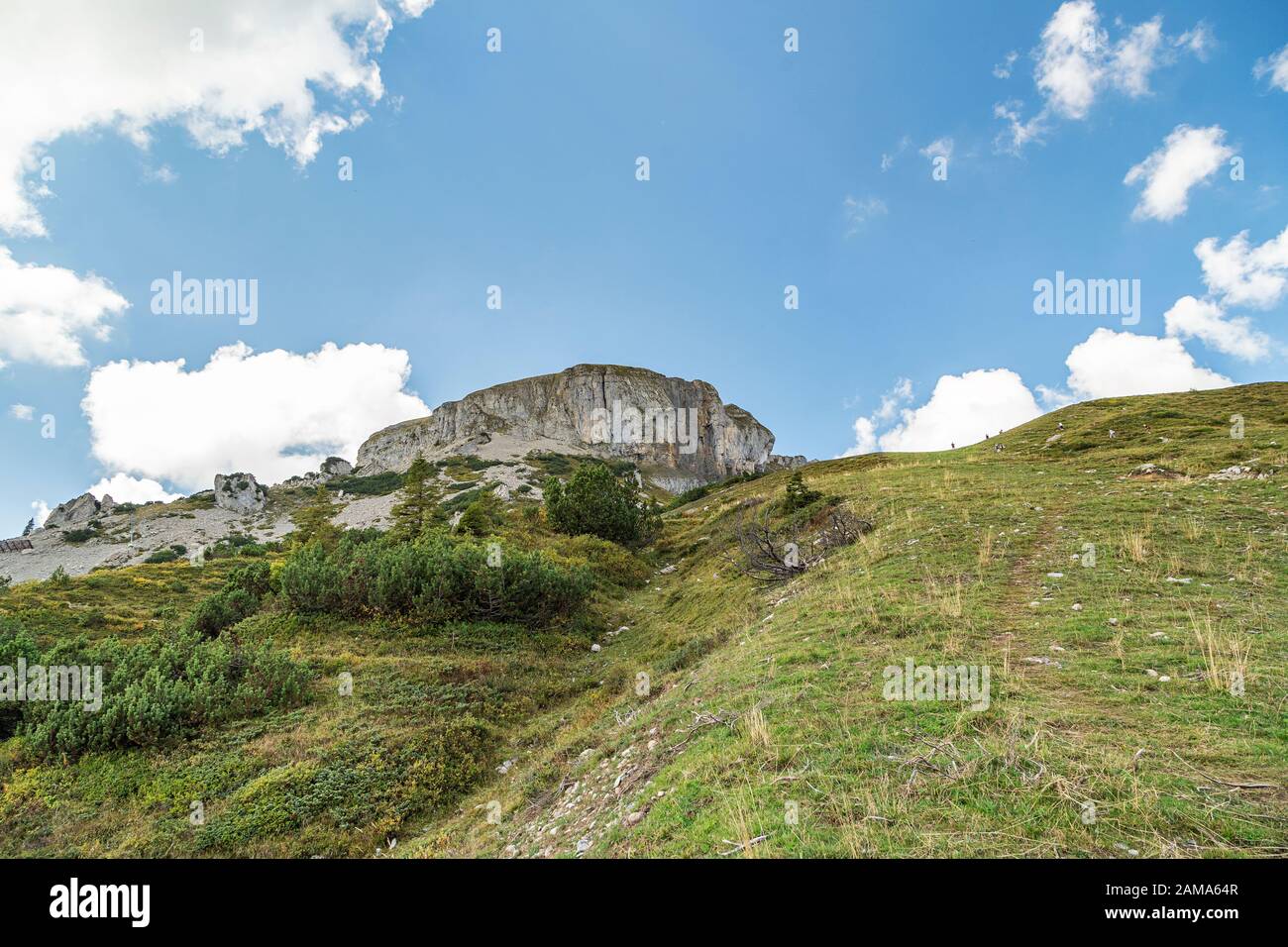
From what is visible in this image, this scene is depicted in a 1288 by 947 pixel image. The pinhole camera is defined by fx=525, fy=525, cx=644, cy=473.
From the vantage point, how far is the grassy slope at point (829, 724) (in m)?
3.93

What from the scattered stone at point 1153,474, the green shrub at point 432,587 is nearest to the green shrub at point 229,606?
the green shrub at point 432,587

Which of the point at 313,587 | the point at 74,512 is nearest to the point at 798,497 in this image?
the point at 313,587

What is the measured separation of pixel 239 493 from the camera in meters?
102

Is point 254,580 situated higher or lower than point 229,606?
higher

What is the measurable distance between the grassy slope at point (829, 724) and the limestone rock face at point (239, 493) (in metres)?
106

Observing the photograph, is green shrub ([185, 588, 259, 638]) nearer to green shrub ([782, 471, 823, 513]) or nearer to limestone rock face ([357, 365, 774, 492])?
green shrub ([782, 471, 823, 513])

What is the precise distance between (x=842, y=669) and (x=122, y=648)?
18002 millimetres

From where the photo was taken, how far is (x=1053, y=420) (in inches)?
1695

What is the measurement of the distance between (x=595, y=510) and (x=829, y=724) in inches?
1084

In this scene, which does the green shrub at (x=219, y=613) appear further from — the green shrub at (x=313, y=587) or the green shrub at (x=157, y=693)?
the green shrub at (x=157, y=693)

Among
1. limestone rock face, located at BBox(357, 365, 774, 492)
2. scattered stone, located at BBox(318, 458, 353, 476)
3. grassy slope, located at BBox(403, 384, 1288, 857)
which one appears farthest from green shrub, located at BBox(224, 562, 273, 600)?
scattered stone, located at BBox(318, 458, 353, 476)

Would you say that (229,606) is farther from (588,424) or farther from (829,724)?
(588,424)

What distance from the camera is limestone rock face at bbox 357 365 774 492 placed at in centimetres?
17400
